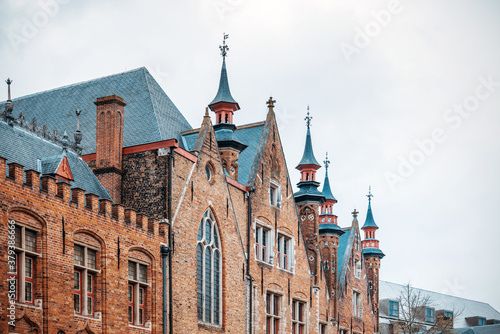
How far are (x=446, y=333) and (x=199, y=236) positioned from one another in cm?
3059

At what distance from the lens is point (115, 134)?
93.7 feet

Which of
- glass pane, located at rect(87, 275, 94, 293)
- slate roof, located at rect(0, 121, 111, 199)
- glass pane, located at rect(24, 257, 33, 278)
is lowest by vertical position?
Result: glass pane, located at rect(87, 275, 94, 293)

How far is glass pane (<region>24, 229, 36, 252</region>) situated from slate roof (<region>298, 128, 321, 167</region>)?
23.0 metres

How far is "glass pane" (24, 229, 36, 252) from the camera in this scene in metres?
21.2

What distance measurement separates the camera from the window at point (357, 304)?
46.0 metres

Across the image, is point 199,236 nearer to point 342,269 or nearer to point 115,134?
point 115,134

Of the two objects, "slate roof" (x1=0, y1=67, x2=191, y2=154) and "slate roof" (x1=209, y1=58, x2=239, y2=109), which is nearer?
"slate roof" (x1=0, y1=67, x2=191, y2=154)

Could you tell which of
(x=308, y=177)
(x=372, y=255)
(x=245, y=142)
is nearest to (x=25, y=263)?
(x=245, y=142)

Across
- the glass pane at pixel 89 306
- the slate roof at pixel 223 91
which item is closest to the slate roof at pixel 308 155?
the slate roof at pixel 223 91

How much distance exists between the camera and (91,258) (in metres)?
23.6

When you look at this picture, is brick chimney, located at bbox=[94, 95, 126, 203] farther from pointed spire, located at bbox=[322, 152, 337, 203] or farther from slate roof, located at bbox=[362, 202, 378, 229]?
slate roof, located at bbox=[362, 202, 378, 229]

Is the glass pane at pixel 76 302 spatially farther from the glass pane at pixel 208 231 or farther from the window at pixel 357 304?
the window at pixel 357 304

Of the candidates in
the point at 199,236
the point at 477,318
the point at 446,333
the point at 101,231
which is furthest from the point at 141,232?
the point at 477,318

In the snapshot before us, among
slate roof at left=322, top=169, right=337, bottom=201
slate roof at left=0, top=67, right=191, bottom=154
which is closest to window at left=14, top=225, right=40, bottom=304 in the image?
slate roof at left=0, top=67, right=191, bottom=154
